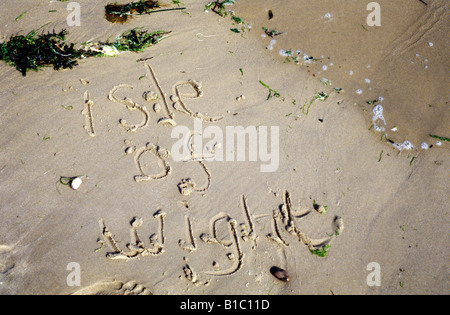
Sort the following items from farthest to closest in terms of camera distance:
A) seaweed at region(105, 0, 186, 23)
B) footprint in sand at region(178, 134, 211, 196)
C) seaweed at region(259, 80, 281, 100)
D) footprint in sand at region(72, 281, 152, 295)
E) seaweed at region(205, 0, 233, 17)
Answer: seaweed at region(205, 0, 233, 17) → seaweed at region(105, 0, 186, 23) → seaweed at region(259, 80, 281, 100) → footprint in sand at region(178, 134, 211, 196) → footprint in sand at region(72, 281, 152, 295)

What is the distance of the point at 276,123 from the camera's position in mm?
3676

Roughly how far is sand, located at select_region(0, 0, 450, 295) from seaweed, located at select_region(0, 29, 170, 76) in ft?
0.35

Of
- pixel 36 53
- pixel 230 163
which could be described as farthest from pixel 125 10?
pixel 230 163

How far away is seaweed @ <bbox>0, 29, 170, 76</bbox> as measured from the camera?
3.72 meters

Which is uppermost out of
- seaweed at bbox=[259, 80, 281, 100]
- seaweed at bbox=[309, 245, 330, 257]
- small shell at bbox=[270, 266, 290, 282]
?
seaweed at bbox=[259, 80, 281, 100]

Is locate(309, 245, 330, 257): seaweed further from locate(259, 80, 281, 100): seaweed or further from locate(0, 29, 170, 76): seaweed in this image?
locate(0, 29, 170, 76): seaweed

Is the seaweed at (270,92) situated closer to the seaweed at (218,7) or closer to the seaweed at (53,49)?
the seaweed at (218,7)

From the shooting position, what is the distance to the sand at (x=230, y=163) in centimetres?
307

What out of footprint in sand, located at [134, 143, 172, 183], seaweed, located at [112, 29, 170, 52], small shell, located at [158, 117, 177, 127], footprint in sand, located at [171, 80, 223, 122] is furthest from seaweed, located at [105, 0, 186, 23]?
footprint in sand, located at [134, 143, 172, 183]

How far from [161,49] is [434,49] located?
370 centimetres

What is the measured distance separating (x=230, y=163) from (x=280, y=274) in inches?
50.1
